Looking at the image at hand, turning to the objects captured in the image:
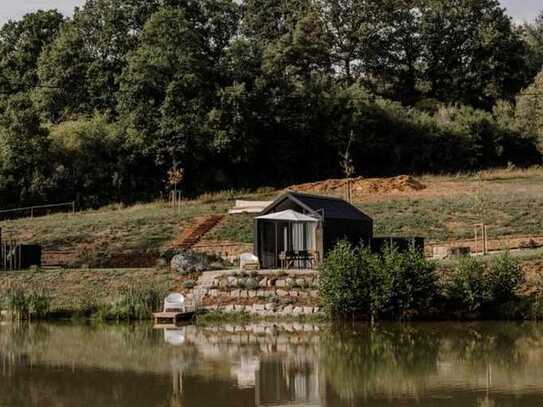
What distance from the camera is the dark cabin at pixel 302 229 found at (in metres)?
31.2

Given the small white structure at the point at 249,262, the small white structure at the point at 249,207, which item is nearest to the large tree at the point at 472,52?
the small white structure at the point at 249,207

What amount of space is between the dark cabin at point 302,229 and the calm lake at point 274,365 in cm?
531

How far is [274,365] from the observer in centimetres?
1912

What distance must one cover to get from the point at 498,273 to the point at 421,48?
1888 inches

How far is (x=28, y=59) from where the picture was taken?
66625 mm

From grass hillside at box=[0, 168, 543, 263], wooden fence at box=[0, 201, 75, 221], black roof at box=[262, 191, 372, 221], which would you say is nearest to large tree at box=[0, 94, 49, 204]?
wooden fence at box=[0, 201, 75, 221]

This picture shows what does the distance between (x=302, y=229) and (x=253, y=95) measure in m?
24.8

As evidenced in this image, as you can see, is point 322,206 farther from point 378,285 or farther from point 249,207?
point 249,207

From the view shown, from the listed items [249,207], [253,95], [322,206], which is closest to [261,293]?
[322,206]

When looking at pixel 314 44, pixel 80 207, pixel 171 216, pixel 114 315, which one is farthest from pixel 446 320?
pixel 314 44

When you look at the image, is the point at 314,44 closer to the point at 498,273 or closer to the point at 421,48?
the point at 421,48

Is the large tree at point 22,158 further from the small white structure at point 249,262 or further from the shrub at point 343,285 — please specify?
the shrub at point 343,285

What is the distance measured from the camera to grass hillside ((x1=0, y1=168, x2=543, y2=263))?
40250 millimetres

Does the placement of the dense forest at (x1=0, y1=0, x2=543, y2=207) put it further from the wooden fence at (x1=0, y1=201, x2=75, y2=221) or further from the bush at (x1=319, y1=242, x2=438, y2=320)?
the bush at (x1=319, y1=242, x2=438, y2=320)
